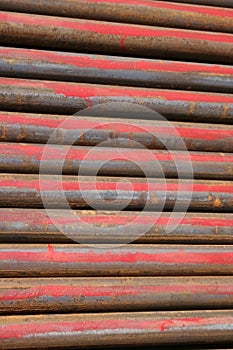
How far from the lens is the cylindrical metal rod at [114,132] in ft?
6.23

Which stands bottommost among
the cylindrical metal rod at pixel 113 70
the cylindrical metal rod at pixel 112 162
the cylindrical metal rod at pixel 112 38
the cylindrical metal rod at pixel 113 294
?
the cylindrical metal rod at pixel 113 294

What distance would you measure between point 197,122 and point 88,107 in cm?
58

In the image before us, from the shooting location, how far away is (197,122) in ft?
7.00

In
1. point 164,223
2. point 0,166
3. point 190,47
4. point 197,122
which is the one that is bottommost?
point 164,223

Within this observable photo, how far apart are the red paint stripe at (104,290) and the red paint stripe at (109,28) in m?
1.24

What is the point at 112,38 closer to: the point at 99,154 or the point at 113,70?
the point at 113,70

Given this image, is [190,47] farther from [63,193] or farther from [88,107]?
[63,193]

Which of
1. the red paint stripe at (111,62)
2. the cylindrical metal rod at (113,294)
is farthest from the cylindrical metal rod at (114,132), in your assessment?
the cylindrical metal rod at (113,294)

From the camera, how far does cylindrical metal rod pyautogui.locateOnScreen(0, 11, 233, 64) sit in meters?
2.01

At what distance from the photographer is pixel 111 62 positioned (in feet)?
6.76

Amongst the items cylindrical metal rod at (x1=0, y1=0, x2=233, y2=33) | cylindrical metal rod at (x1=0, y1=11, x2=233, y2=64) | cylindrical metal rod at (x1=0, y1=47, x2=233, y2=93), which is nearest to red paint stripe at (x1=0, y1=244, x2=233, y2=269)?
cylindrical metal rod at (x1=0, y1=47, x2=233, y2=93)

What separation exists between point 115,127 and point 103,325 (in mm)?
901

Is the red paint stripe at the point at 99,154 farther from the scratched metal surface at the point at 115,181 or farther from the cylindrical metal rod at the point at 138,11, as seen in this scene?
the cylindrical metal rod at the point at 138,11

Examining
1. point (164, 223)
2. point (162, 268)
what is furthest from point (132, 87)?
point (162, 268)
